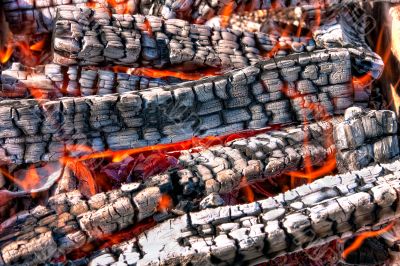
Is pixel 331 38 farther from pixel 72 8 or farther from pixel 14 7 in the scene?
pixel 14 7

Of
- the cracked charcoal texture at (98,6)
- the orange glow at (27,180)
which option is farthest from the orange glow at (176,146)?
the cracked charcoal texture at (98,6)

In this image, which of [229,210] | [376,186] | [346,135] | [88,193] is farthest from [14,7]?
[376,186]

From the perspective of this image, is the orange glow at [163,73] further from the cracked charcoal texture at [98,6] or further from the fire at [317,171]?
the fire at [317,171]

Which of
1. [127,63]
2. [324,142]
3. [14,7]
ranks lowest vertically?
[324,142]

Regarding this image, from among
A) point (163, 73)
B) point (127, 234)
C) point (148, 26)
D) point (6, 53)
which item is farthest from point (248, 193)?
point (6, 53)

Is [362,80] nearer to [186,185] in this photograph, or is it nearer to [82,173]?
[186,185]

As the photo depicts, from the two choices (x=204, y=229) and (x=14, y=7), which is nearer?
(x=204, y=229)

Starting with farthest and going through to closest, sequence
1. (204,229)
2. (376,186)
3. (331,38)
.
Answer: (331,38)
(376,186)
(204,229)
